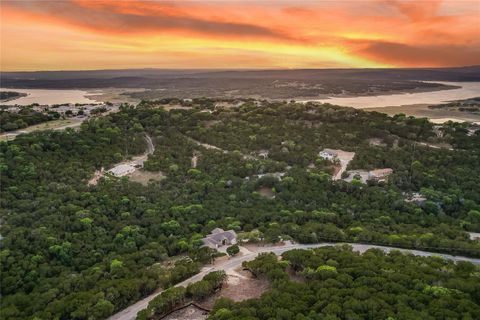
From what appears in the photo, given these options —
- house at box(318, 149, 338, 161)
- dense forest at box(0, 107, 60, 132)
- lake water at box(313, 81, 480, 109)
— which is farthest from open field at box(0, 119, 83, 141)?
lake water at box(313, 81, 480, 109)

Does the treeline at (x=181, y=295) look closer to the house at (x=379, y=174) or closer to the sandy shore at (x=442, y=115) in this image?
the house at (x=379, y=174)

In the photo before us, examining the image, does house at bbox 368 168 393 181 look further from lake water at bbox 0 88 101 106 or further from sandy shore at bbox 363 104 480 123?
lake water at bbox 0 88 101 106

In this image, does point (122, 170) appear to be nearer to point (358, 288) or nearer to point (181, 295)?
point (181, 295)

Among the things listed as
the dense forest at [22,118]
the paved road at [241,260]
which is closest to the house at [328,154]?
the paved road at [241,260]

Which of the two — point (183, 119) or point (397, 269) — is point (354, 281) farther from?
point (183, 119)

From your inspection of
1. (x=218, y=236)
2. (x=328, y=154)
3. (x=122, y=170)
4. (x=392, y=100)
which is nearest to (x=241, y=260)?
(x=218, y=236)
